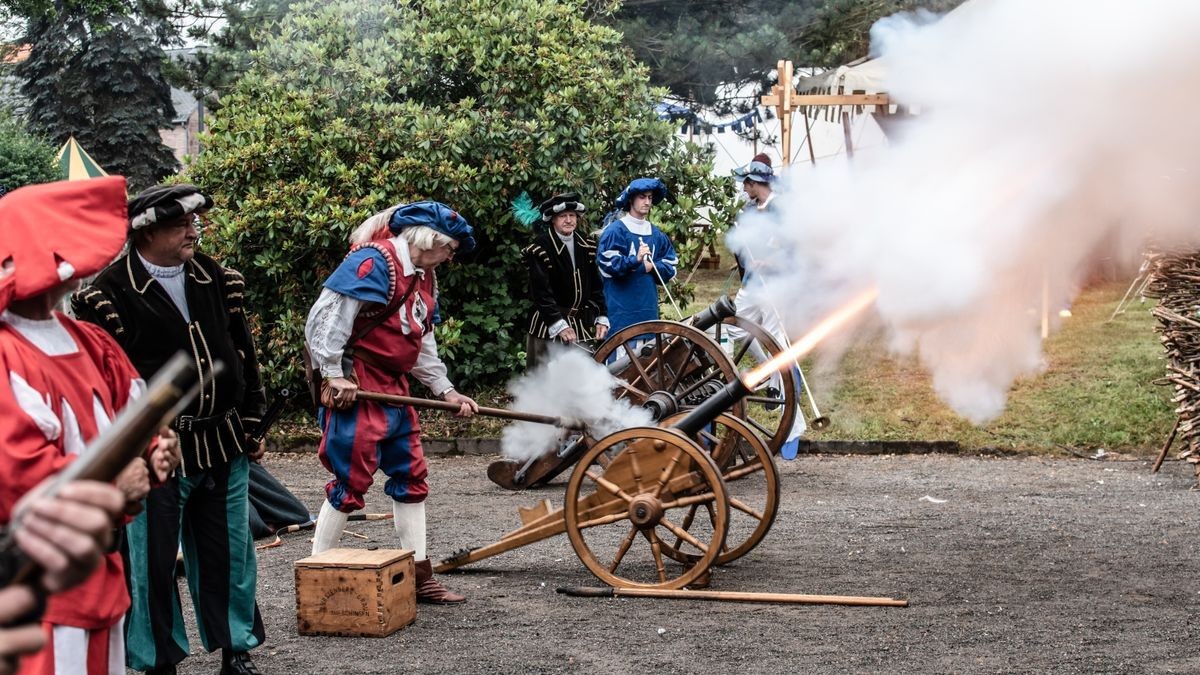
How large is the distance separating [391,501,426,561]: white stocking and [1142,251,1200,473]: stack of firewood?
4.95m

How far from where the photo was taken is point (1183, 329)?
26.3 ft

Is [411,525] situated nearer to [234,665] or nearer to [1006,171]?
[234,665]

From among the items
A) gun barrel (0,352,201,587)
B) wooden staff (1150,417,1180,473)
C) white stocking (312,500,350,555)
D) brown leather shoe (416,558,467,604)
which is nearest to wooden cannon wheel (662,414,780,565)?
brown leather shoe (416,558,467,604)

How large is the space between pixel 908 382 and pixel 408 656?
6.81 metres

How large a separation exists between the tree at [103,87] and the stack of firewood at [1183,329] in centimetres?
2072

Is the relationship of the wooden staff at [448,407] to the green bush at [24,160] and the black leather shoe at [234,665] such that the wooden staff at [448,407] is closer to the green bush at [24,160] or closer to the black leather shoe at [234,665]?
the black leather shoe at [234,665]

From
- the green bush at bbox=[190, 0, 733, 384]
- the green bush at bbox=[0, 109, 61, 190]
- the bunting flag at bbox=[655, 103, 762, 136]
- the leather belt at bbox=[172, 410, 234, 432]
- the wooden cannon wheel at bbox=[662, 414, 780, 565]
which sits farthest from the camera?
the green bush at bbox=[0, 109, 61, 190]

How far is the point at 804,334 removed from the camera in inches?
252

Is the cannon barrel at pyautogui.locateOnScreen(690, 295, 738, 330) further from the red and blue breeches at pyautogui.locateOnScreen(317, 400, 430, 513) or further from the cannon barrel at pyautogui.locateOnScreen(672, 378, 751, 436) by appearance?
the red and blue breeches at pyautogui.locateOnScreen(317, 400, 430, 513)

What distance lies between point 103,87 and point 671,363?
2136cm

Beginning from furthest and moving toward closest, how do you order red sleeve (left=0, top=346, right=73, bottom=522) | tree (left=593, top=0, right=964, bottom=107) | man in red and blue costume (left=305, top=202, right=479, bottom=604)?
tree (left=593, top=0, right=964, bottom=107) → man in red and blue costume (left=305, top=202, right=479, bottom=604) → red sleeve (left=0, top=346, right=73, bottom=522)

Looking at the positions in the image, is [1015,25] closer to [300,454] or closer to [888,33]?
[888,33]

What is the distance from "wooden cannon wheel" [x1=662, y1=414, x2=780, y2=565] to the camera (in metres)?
5.74

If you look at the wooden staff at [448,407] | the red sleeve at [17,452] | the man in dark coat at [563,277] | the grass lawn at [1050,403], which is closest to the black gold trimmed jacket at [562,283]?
the man in dark coat at [563,277]
